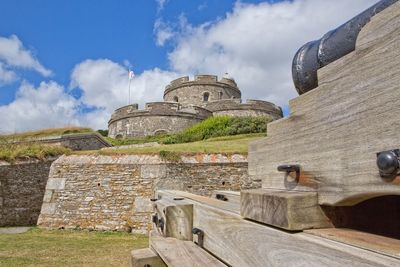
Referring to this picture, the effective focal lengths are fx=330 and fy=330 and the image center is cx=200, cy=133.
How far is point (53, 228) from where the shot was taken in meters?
9.50

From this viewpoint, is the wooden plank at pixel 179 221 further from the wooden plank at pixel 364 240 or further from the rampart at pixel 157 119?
the rampart at pixel 157 119

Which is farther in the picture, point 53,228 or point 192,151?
A: point 192,151

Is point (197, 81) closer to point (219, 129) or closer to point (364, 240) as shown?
point (219, 129)

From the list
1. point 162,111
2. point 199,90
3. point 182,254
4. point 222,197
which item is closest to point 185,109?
point 162,111

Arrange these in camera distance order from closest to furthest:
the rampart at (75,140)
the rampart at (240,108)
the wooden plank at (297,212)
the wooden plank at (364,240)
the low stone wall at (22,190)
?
the wooden plank at (364,240) → the wooden plank at (297,212) → the low stone wall at (22,190) → the rampart at (75,140) → the rampart at (240,108)

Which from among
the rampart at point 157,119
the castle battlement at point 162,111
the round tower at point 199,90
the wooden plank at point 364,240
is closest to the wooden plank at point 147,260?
the wooden plank at point 364,240

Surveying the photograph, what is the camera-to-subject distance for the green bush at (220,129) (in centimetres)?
2191

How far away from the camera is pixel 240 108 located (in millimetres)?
29547

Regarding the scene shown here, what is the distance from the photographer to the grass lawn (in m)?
6.16

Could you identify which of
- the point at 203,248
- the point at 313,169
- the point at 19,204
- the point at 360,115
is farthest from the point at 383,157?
the point at 19,204

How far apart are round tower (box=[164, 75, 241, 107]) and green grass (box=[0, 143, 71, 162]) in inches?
823

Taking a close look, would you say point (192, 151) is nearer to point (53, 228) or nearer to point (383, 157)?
point (53, 228)

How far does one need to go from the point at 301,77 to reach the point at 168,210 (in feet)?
3.99

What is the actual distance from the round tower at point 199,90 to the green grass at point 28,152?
20.9m
